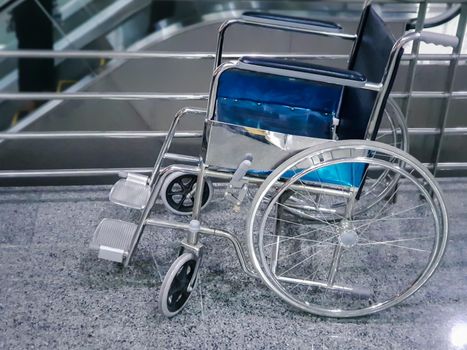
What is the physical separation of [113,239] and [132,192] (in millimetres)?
191

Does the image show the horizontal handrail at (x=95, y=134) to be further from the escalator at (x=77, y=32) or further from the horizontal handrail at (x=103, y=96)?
the escalator at (x=77, y=32)

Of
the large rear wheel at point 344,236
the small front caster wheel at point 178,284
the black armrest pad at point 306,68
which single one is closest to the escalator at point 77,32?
the large rear wheel at point 344,236

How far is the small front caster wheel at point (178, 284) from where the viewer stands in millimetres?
1669

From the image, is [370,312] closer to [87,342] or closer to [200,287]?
[200,287]

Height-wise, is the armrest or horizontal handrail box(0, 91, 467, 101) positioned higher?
the armrest

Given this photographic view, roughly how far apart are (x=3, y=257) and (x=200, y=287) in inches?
26.7

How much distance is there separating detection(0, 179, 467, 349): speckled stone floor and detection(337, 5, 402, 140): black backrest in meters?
0.58

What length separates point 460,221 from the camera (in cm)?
224

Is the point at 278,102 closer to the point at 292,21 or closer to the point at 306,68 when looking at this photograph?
the point at 292,21

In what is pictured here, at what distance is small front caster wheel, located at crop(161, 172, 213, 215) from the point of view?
2.11 m

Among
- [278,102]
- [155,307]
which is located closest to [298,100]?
[278,102]

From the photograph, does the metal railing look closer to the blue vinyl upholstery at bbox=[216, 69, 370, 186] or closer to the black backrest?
the blue vinyl upholstery at bbox=[216, 69, 370, 186]

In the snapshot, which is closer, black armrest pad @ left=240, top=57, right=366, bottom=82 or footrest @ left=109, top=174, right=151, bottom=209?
black armrest pad @ left=240, top=57, right=366, bottom=82

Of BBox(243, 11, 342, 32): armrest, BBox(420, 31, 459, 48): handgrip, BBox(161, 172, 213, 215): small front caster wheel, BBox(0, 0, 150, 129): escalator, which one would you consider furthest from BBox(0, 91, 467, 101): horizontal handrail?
BBox(0, 0, 150, 129): escalator
